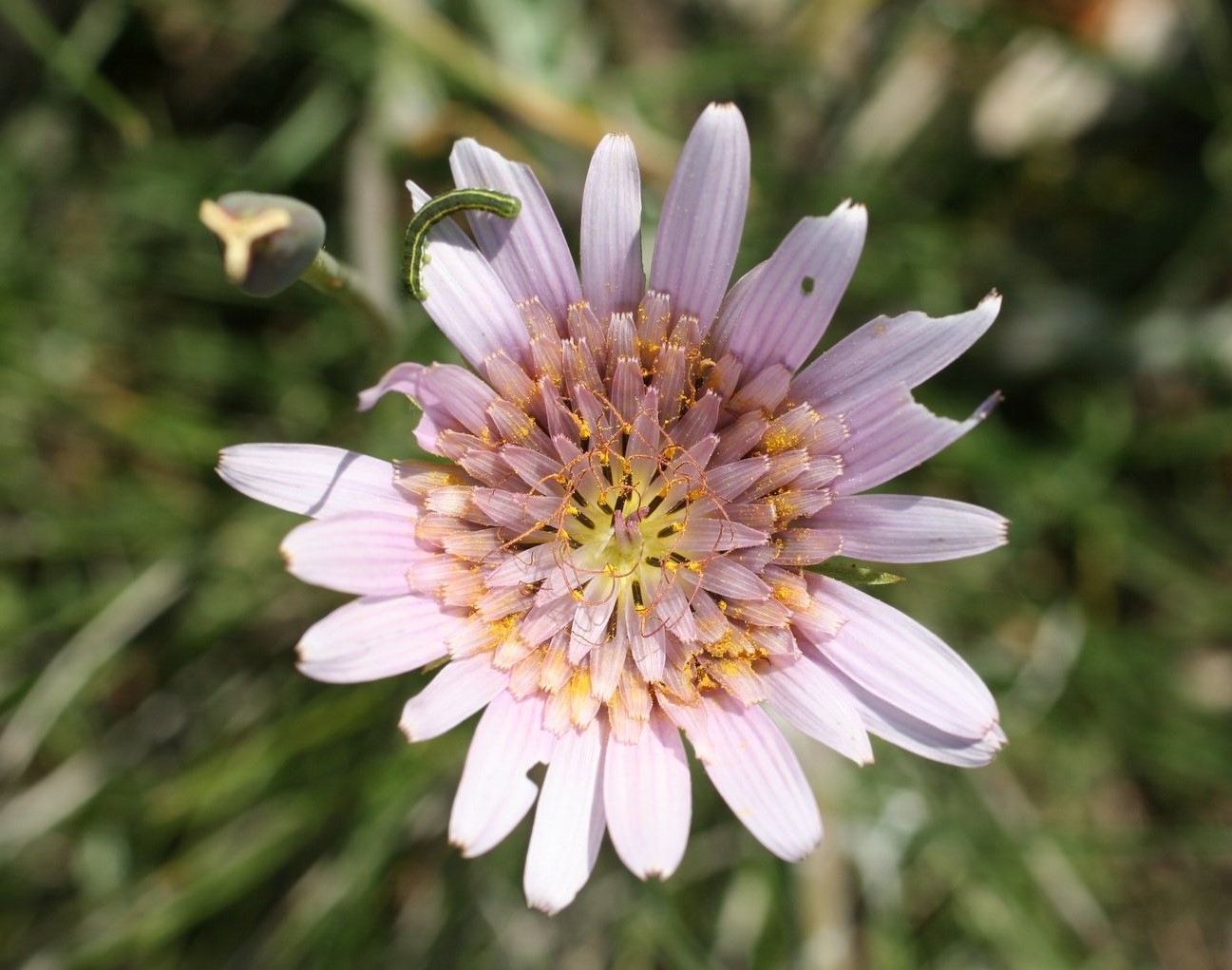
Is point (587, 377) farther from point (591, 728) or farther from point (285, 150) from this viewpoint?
point (285, 150)

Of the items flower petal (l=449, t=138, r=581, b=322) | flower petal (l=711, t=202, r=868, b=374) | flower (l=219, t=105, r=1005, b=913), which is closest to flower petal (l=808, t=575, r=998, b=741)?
flower (l=219, t=105, r=1005, b=913)

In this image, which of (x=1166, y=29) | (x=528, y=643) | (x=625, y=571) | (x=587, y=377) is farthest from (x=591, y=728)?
(x=1166, y=29)

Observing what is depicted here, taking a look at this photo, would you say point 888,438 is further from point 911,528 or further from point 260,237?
point 260,237

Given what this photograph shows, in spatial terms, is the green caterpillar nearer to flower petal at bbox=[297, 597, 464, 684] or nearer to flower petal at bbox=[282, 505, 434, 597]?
flower petal at bbox=[282, 505, 434, 597]

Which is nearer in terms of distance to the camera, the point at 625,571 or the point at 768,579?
the point at 768,579

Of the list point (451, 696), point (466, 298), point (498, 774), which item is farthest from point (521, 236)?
point (498, 774)

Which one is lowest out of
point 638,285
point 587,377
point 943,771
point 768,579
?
point 943,771
